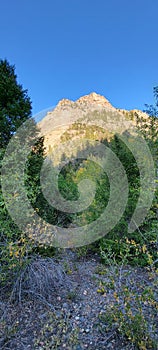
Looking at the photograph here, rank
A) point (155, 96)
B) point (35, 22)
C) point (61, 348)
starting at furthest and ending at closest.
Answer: point (35, 22) → point (155, 96) → point (61, 348)

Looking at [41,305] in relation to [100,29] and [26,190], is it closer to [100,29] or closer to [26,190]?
[26,190]

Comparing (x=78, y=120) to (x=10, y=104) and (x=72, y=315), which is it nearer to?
(x=10, y=104)

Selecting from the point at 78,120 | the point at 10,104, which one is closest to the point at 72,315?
the point at 10,104

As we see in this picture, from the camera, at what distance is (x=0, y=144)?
3.91 m

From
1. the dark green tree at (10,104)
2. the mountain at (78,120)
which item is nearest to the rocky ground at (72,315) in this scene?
the dark green tree at (10,104)

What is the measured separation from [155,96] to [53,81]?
7.17 m

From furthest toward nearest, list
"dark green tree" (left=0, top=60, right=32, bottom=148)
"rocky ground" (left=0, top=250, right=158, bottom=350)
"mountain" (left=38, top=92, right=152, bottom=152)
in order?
"mountain" (left=38, top=92, right=152, bottom=152) → "dark green tree" (left=0, top=60, right=32, bottom=148) → "rocky ground" (left=0, top=250, right=158, bottom=350)

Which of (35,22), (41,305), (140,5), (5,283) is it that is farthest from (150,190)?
(35,22)

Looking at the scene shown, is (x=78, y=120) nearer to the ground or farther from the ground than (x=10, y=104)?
farther from the ground

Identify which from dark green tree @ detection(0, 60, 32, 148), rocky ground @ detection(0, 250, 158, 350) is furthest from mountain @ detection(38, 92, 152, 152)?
rocky ground @ detection(0, 250, 158, 350)

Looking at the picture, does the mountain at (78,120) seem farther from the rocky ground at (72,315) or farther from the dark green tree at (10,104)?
the rocky ground at (72,315)

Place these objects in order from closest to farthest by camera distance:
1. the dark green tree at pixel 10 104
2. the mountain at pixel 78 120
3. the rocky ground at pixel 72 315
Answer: the rocky ground at pixel 72 315 → the dark green tree at pixel 10 104 → the mountain at pixel 78 120

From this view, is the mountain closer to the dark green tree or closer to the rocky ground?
the dark green tree

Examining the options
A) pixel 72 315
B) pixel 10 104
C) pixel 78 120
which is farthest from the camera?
pixel 78 120
